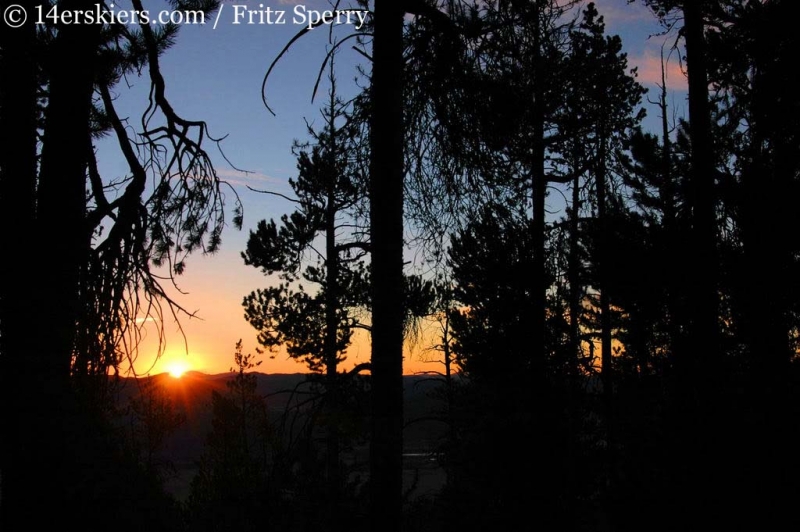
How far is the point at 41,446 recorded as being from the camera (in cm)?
491

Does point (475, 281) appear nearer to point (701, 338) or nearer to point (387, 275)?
point (701, 338)

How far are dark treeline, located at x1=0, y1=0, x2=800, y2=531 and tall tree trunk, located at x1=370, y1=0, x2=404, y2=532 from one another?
16mm

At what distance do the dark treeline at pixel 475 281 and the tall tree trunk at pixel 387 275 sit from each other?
2 centimetres

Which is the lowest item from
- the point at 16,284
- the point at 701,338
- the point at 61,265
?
the point at 701,338

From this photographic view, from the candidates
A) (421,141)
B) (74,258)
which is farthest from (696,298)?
(74,258)

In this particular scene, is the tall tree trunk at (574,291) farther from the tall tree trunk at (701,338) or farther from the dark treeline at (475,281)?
the tall tree trunk at (701,338)

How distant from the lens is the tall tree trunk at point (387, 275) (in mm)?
4703

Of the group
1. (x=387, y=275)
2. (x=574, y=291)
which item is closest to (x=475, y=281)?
(x=574, y=291)

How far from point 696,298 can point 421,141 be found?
21.9 feet

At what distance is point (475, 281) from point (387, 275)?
10137 mm

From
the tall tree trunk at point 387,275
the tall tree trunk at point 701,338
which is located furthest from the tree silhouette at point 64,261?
the tall tree trunk at point 701,338

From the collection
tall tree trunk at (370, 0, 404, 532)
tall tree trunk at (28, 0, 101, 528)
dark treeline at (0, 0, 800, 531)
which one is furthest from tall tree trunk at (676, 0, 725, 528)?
tall tree trunk at (28, 0, 101, 528)

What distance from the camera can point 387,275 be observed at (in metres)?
4.86

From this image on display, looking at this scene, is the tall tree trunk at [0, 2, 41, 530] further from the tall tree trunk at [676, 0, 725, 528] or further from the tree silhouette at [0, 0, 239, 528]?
the tall tree trunk at [676, 0, 725, 528]
